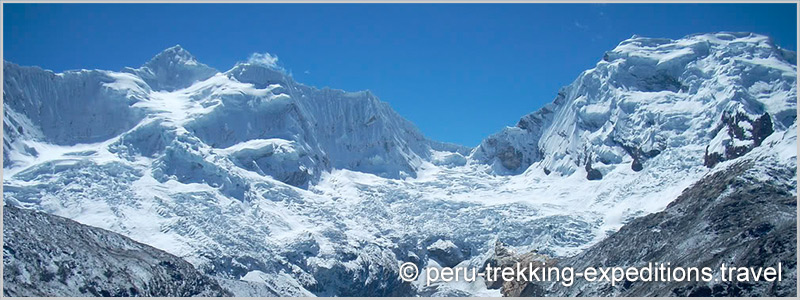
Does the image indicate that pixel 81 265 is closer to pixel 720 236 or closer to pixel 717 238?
pixel 717 238

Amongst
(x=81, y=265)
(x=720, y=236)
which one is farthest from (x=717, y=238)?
(x=81, y=265)

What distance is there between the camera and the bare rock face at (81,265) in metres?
126

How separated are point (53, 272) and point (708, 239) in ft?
337

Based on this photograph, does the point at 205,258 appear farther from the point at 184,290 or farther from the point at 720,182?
the point at 720,182

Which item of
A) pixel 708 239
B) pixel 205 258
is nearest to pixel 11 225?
pixel 205 258

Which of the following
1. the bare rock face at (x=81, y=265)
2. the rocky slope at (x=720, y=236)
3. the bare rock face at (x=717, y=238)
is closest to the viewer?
the bare rock face at (x=717, y=238)

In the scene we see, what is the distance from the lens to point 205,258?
183625 mm

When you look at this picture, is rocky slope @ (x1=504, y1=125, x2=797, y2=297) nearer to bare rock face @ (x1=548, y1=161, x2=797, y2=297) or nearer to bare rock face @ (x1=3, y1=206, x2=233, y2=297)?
bare rock face @ (x1=548, y1=161, x2=797, y2=297)

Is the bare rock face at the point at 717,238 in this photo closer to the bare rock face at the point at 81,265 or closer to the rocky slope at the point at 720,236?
the rocky slope at the point at 720,236

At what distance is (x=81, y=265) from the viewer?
135250 mm

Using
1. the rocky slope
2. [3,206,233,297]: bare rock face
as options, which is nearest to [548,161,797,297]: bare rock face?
the rocky slope

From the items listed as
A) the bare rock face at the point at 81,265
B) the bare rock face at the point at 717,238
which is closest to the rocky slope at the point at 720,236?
the bare rock face at the point at 717,238

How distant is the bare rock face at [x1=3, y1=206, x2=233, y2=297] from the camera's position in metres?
126

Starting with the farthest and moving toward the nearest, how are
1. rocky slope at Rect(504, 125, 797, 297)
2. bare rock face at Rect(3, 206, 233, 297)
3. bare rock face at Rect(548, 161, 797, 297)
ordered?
bare rock face at Rect(3, 206, 233, 297)
rocky slope at Rect(504, 125, 797, 297)
bare rock face at Rect(548, 161, 797, 297)
